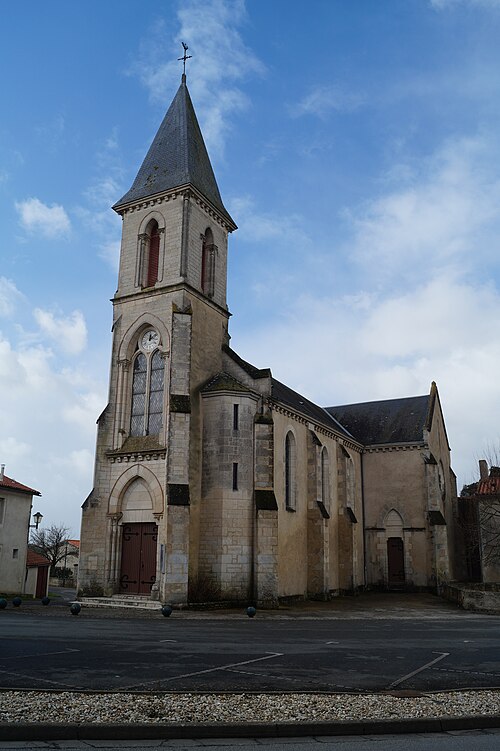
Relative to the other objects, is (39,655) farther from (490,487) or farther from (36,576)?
(36,576)

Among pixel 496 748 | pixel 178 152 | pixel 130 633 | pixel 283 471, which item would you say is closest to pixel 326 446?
pixel 283 471

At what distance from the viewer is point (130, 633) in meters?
15.9

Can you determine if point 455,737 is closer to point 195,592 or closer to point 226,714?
point 226,714

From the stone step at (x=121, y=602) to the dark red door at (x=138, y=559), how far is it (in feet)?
2.10

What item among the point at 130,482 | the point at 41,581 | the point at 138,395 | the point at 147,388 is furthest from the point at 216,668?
the point at 41,581

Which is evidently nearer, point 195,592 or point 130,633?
point 130,633

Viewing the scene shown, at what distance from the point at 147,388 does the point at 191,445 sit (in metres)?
3.57

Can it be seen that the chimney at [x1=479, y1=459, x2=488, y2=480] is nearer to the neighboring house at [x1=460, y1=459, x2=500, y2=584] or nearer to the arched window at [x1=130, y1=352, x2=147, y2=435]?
the neighboring house at [x1=460, y1=459, x2=500, y2=584]

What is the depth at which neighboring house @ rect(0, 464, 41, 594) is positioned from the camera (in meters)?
36.8

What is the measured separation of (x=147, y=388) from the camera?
27859mm

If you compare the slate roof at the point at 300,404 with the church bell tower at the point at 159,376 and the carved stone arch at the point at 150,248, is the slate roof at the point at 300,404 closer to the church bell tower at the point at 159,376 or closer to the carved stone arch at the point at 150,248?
the church bell tower at the point at 159,376

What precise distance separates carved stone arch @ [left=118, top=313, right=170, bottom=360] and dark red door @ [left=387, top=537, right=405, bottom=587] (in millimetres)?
20499

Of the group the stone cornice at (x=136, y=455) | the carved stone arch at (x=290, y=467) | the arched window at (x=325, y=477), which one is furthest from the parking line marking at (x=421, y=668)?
the arched window at (x=325, y=477)

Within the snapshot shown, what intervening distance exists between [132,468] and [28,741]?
20.0 meters
